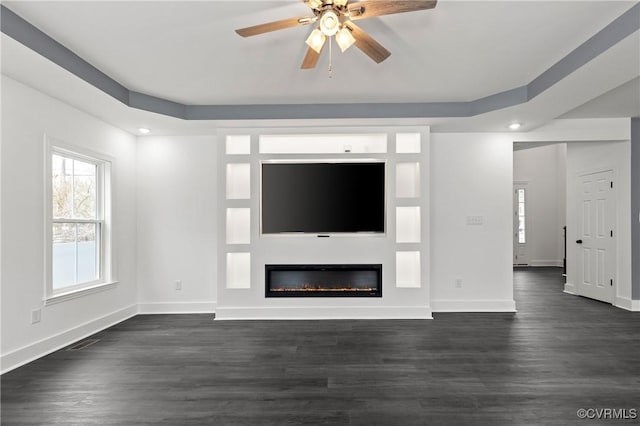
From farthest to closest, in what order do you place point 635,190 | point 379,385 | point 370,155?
1. point 635,190
2. point 370,155
3. point 379,385

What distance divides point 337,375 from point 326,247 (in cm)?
212

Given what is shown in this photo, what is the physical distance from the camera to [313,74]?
3674 millimetres

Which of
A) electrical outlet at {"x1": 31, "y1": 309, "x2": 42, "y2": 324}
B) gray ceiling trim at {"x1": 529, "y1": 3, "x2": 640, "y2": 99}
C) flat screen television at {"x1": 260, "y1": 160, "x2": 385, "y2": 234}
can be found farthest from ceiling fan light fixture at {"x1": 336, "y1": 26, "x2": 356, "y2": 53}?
electrical outlet at {"x1": 31, "y1": 309, "x2": 42, "y2": 324}

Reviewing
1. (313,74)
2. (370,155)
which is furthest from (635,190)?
(313,74)

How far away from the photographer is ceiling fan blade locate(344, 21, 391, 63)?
7.97 feet

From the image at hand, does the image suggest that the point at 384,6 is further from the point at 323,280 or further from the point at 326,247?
the point at 323,280

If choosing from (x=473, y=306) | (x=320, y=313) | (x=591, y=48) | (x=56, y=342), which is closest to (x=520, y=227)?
(x=473, y=306)

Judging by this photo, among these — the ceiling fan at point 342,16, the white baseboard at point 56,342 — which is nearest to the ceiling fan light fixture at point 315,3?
the ceiling fan at point 342,16

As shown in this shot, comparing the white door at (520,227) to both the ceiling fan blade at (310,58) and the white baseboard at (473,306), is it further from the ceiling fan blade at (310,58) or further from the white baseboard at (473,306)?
the ceiling fan blade at (310,58)

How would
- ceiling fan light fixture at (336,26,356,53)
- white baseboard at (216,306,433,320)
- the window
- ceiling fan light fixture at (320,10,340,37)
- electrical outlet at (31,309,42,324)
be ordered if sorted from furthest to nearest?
white baseboard at (216,306,433,320)
the window
electrical outlet at (31,309,42,324)
ceiling fan light fixture at (336,26,356,53)
ceiling fan light fixture at (320,10,340,37)

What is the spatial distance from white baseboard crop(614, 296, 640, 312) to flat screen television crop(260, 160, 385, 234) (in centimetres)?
362

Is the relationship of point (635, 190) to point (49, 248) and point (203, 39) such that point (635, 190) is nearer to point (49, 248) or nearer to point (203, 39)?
point (203, 39)

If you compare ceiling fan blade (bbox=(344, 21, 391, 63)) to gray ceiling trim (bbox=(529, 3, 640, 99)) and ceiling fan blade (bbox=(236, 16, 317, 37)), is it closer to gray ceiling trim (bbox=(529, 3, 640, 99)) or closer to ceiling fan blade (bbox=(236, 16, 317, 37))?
ceiling fan blade (bbox=(236, 16, 317, 37))

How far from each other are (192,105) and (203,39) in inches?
70.5
